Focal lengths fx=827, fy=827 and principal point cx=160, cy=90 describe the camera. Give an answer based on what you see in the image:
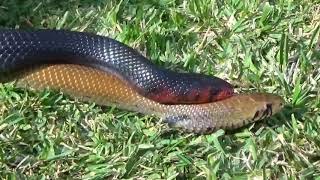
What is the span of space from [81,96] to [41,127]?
0.91 feet

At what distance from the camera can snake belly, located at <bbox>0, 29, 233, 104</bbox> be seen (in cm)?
397

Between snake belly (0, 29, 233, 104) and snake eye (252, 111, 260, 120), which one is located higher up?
snake belly (0, 29, 233, 104)

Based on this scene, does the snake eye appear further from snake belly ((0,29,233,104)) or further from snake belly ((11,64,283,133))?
snake belly ((0,29,233,104))

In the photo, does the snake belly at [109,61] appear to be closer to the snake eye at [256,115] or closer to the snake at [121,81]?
the snake at [121,81]

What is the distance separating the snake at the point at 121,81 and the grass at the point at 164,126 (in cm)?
6

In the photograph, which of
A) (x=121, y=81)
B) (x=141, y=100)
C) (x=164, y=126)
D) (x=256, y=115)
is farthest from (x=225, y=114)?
(x=121, y=81)

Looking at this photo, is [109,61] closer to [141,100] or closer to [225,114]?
[141,100]

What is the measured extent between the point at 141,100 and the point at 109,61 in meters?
0.27

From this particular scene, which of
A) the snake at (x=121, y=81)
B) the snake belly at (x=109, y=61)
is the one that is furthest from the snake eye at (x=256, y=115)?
the snake belly at (x=109, y=61)

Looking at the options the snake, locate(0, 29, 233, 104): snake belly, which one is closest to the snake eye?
the snake

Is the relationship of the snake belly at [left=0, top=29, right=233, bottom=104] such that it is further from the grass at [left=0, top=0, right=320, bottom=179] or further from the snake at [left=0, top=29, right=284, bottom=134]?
the grass at [left=0, top=0, right=320, bottom=179]

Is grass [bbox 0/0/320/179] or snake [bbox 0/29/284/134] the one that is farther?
snake [bbox 0/29/284/134]

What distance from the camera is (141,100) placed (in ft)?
13.2

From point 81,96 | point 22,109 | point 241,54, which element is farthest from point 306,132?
point 22,109
